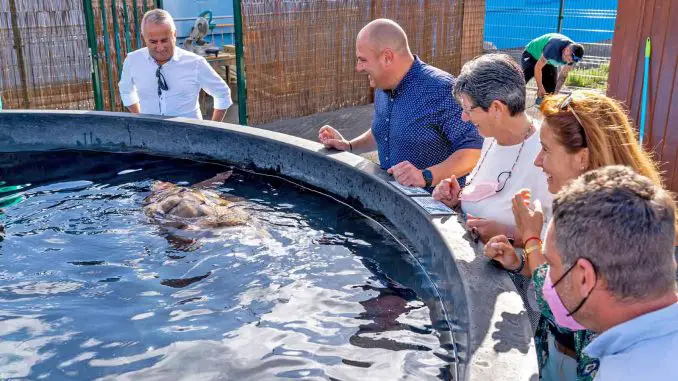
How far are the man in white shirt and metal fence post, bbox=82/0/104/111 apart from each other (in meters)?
2.03

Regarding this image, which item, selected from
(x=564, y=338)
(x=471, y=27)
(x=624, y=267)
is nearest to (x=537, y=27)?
(x=471, y=27)

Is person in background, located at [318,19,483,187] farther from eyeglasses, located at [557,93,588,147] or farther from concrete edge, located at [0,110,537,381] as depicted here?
eyeglasses, located at [557,93,588,147]

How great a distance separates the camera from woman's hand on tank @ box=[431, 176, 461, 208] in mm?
3119

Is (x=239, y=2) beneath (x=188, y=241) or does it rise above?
above

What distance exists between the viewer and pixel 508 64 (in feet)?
9.52

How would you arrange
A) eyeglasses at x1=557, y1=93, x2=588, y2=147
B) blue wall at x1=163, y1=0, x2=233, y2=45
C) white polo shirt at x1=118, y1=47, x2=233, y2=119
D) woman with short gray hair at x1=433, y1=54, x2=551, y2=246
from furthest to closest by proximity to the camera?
blue wall at x1=163, y1=0, x2=233, y2=45
white polo shirt at x1=118, y1=47, x2=233, y2=119
woman with short gray hair at x1=433, y1=54, x2=551, y2=246
eyeglasses at x1=557, y1=93, x2=588, y2=147

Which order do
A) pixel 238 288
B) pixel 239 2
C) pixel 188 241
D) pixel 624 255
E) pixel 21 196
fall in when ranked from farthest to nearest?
pixel 239 2 → pixel 21 196 → pixel 188 241 → pixel 238 288 → pixel 624 255

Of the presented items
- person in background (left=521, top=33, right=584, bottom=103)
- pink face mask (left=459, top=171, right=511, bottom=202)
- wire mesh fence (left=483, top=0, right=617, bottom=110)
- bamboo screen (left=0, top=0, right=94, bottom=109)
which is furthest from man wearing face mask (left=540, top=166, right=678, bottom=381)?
wire mesh fence (left=483, top=0, right=617, bottom=110)

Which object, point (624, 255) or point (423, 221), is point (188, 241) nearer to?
point (423, 221)

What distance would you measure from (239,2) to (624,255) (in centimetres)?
670

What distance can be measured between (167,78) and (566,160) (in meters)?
3.77

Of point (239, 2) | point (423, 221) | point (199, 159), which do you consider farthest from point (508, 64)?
point (239, 2)

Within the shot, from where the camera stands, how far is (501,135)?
2.92 m

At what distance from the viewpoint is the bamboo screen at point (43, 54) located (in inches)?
277
